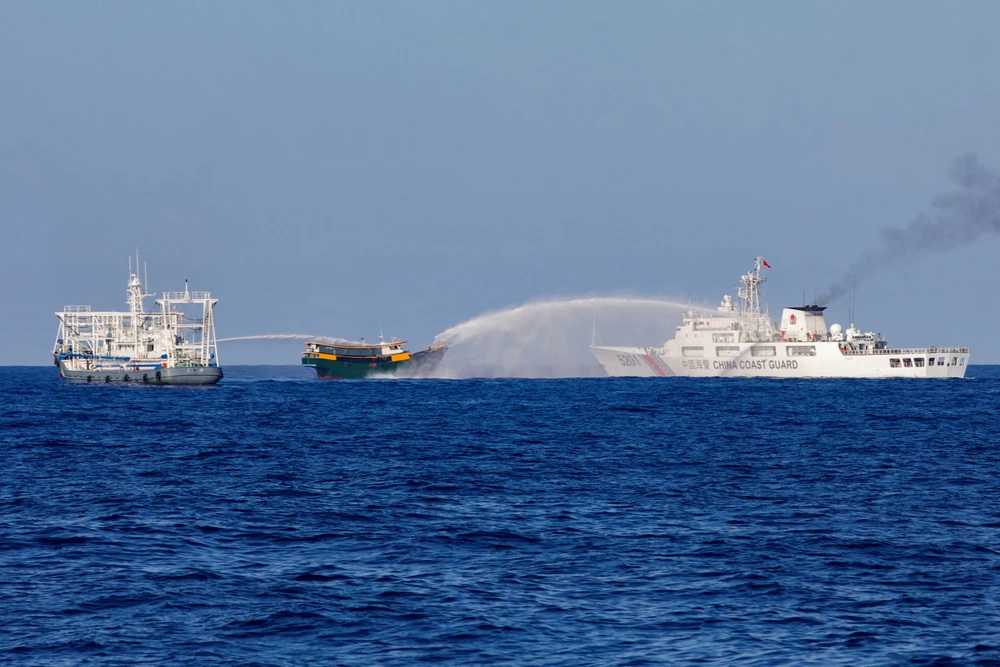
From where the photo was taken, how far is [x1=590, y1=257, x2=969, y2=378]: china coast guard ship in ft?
419

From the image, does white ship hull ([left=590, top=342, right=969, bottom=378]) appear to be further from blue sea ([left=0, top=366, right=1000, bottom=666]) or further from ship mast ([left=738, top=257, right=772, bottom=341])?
blue sea ([left=0, top=366, right=1000, bottom=666])

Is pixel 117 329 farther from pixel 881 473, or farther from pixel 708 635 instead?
pixel 708 635

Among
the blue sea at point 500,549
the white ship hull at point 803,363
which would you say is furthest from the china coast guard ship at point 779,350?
the blue sea at point 500,549

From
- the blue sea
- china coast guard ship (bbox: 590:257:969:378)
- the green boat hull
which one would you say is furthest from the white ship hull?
the blue sea

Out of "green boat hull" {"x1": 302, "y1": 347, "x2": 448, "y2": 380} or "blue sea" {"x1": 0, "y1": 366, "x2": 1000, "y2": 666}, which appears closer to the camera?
"blue sea" {"x1": 0, "y1": 366, "x2": 1000, "y2": 666}

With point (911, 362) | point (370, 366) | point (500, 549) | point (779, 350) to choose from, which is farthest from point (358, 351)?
point (500, 549)

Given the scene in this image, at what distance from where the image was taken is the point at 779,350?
429ft

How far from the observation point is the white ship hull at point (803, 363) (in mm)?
127375

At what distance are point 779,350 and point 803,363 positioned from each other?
3388 mm

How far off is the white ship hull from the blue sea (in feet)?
254

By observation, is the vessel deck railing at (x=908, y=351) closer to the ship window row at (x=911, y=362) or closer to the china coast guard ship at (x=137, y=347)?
the ship window row at (x=911, y=362)

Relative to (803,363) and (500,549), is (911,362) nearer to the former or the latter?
(803,363)

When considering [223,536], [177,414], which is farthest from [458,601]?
[177,414]

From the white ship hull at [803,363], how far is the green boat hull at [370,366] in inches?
1092
